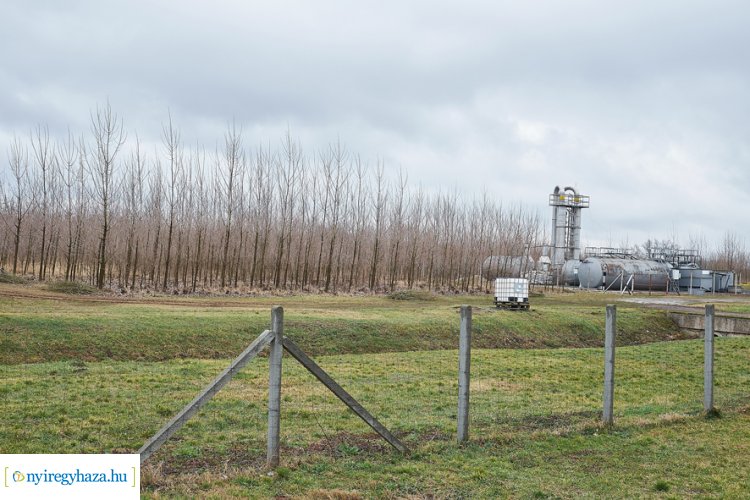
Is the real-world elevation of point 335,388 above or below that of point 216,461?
above

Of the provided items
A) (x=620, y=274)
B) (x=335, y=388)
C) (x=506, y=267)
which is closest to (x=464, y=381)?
(x=335, y=388)

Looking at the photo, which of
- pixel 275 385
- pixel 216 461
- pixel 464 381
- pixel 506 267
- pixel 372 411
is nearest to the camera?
pixel 275 385

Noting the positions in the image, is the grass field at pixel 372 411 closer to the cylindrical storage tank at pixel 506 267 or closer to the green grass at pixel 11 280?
the green grass at pixel 11 280

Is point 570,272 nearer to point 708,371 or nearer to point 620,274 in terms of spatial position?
point 620,274

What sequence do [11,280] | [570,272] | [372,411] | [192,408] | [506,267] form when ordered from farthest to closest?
[570,272], [506,267], [11,280], [372,411], [192,408]

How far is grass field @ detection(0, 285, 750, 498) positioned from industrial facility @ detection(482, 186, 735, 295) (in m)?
38.4

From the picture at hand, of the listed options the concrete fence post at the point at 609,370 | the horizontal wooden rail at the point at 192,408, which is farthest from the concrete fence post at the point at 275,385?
the concrete fence post at the point at 609,370

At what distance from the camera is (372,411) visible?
35.8 feet

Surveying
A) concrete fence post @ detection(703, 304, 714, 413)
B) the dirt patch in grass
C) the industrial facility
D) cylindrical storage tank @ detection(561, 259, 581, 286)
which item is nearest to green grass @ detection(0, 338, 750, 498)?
the dirt patch in grass

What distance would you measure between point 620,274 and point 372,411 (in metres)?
55.0

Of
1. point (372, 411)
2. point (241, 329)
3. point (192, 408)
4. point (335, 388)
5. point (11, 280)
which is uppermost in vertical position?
point (335, 388)

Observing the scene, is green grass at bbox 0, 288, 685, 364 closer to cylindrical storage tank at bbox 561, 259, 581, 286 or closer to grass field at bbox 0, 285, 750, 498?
grass field at bbox 0, 285, 750, 498

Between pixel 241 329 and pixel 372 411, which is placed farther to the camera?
pixel 241 329

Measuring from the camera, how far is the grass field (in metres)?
6.98
